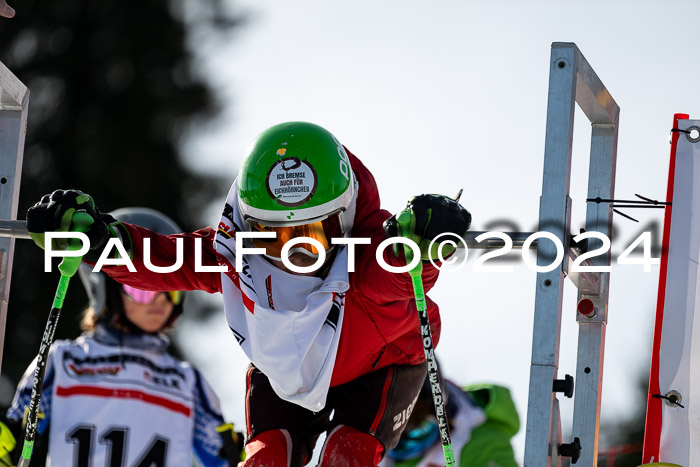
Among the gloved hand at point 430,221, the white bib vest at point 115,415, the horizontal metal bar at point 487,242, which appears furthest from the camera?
the white bib vest at point 115,415

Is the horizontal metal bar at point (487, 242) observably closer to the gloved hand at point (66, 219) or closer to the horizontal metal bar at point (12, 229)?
the gloved hand at point (66, 219)

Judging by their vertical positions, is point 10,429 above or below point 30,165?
below

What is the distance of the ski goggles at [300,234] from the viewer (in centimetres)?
424

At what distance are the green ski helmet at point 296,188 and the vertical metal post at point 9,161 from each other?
1.03 m

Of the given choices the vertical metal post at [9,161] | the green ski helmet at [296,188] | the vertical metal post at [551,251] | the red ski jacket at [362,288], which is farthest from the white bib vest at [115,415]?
the vertical metal post at [551,251]

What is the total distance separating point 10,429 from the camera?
6160 mm

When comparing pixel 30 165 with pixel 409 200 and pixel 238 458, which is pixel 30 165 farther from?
pixel 409 200

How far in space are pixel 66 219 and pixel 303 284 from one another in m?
0.77

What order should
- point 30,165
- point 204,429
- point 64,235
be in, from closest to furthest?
point 64,235, point 204,429, point 30,165

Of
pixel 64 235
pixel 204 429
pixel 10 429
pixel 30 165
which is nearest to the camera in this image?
pixel 64 235

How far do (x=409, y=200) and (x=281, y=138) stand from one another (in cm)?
59

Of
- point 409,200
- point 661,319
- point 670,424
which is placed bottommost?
point 670,424

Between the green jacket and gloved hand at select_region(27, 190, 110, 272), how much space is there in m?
3.47

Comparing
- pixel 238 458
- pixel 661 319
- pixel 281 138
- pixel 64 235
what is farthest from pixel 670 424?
pixel 238 458
